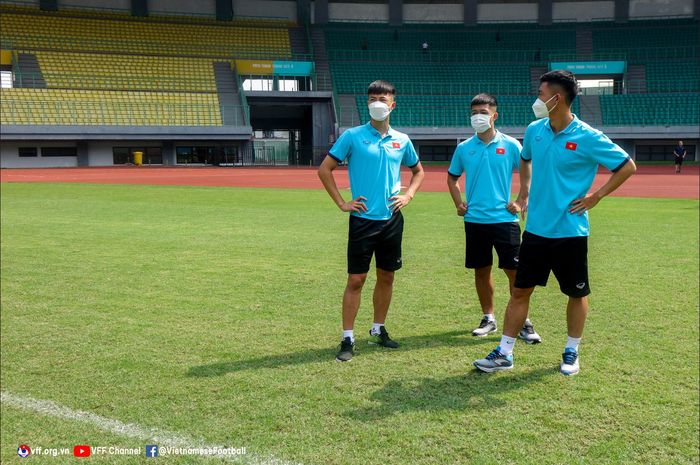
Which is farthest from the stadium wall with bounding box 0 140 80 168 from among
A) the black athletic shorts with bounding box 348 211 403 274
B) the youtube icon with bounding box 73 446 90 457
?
the youtube icon with bounding box 73 446 90 457

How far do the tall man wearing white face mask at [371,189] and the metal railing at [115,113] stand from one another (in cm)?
3934

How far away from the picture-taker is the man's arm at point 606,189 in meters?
4.17

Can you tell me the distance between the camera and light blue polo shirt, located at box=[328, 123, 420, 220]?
16.1 ft

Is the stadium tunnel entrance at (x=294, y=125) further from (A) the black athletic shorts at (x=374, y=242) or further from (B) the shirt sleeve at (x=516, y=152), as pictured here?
(A) the black athletic shorts at (x=374, y=242)

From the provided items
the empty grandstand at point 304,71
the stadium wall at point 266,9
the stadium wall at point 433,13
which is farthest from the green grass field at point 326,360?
the stadium wall at point 433,13

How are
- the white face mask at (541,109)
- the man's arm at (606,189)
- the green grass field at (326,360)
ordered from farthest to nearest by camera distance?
the white face mask at (541,109) → the man's arm at (606,189) → the green grass field at (326,360)

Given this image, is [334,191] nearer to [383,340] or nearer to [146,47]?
[383,340]

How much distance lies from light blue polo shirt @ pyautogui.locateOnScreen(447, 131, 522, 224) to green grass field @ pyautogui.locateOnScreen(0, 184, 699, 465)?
1189 millimetres

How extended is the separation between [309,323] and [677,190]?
2046cm

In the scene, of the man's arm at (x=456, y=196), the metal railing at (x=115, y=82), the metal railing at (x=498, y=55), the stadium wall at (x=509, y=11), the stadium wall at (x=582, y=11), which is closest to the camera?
the man's arm at (x=456, y=196)

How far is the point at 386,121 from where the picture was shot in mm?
4996

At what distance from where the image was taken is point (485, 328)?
18.5 ft

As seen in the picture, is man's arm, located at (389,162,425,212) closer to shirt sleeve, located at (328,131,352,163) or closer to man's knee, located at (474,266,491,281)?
shirt sleeve, located at (328,131,352,163)

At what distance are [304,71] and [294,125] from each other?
5.97m
